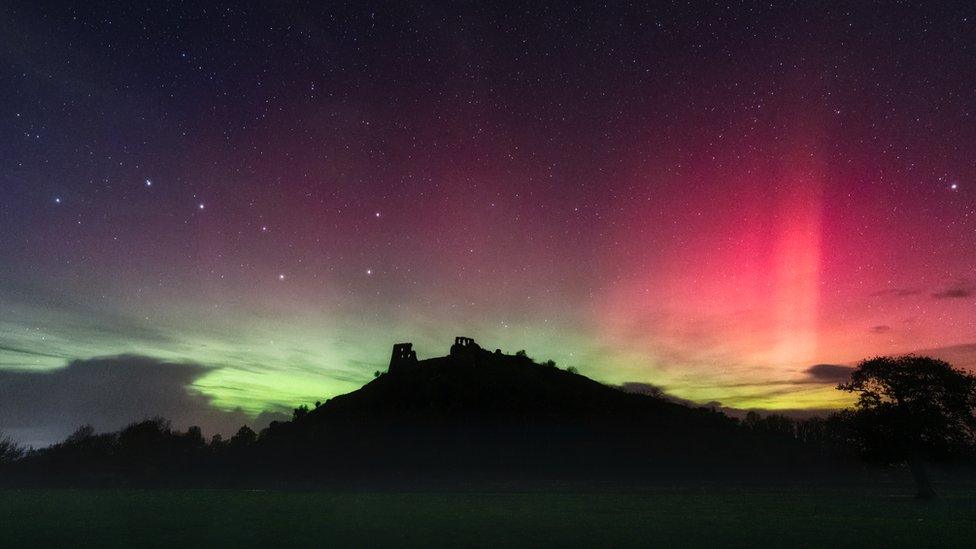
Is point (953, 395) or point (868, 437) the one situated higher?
point (953, 395)

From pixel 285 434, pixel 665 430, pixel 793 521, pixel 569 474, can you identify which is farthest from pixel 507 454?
pixel 793 521

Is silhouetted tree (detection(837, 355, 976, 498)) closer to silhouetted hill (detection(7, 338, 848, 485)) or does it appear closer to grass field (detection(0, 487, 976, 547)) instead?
grass field (detection(0, 487, 976, 547))

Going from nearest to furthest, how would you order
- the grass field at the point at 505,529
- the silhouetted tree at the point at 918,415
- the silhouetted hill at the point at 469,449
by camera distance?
the grass field at the point at 505,529, the silhouetted tree at the point at 918,415, the silhouetted hill at the point at 469,449

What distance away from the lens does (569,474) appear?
460 ft

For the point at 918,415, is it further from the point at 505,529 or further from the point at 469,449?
the point at 469,449

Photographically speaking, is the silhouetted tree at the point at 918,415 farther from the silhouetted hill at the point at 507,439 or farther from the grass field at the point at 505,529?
the silhouetted hill at the point at 507,439

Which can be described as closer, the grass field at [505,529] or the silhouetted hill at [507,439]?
the grass field at [505,529]

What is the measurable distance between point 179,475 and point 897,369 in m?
154

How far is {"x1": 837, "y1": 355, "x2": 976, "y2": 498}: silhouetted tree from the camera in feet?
157

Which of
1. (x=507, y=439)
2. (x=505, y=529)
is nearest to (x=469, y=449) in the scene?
(x=507, y=439)

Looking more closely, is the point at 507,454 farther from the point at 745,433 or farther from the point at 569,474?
the point at 745,433

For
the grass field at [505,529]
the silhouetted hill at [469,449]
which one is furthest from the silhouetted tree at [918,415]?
the silhouetted hill at [469,449]

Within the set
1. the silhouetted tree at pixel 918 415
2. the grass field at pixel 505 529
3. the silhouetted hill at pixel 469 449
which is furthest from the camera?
the silhouetted hill at pixel 469 449

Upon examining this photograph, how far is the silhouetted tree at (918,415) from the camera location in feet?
157
